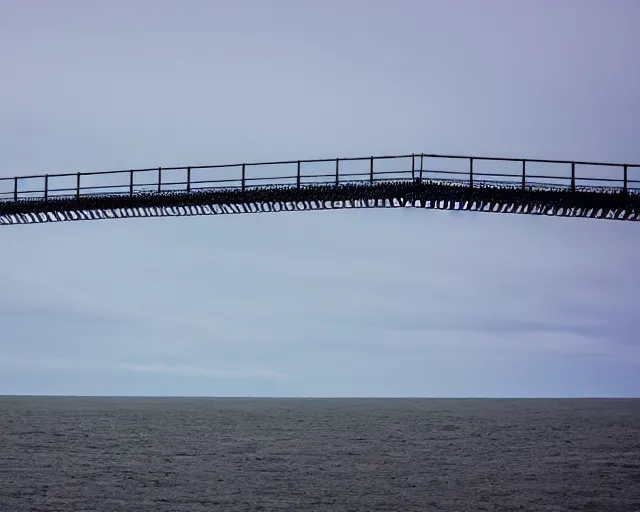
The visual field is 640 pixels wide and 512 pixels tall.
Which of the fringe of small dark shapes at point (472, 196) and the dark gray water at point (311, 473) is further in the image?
the fringe of small dark shapes at point (472, 196)

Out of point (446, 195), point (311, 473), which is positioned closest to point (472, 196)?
point (446, 195)

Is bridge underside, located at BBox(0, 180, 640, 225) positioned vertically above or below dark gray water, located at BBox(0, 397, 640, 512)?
above

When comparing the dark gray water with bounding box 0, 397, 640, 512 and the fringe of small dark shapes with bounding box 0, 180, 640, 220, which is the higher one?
the fringe of small dark shapes with bounding box 0, 180, 640, 220

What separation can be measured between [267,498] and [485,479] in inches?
372

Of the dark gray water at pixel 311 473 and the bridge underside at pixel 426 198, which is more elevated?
the bridge underside at pixel 426 198

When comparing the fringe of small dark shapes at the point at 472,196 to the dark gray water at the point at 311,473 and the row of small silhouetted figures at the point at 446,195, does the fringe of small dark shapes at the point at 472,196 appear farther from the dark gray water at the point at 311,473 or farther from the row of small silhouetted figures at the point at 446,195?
the dark gray water at the point at 311,473

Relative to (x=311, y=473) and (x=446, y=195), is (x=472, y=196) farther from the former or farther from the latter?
(x=311, y=473)

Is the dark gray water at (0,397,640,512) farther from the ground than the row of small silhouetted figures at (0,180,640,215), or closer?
closer

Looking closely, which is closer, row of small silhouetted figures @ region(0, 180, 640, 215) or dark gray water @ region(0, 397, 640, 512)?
dark gray water @ region(0, 397, 640, 512)

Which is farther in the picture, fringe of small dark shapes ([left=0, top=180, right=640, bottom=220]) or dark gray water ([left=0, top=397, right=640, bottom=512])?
fringe of small dark shapes ([left=0, top=180, right=640, bottom=220])

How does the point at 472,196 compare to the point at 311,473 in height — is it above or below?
above

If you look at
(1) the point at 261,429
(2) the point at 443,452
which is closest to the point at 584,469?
(2) the point at 443,452

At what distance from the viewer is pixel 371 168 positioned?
34000mm

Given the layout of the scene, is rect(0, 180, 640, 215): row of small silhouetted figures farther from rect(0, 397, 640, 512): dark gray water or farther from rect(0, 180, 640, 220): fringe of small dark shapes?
rect(0, 397, 640, 512): dark gray water
